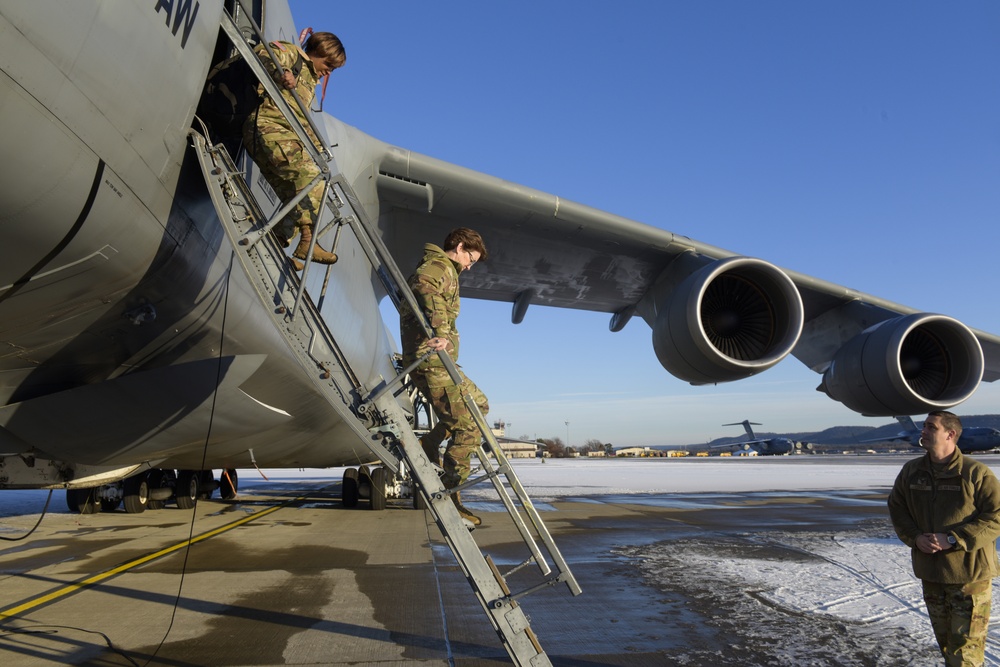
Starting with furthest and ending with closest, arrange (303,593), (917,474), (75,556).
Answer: (75,556)
(303,593)
(917,474)

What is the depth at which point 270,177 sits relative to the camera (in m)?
3.71

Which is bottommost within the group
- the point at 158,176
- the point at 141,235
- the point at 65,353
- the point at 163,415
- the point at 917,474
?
the point at 917,474

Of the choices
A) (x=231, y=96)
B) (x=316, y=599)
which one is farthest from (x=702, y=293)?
(x=231, y=96)

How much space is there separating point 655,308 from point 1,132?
299 inches

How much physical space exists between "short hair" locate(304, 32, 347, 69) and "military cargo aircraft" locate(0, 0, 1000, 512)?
278 mm

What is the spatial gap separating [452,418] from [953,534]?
7.33 ft

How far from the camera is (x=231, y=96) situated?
378cm

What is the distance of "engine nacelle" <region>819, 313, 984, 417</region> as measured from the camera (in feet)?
24.2

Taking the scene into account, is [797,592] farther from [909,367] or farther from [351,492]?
[351,492]

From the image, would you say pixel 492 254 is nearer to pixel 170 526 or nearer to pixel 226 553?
pixel 226 553

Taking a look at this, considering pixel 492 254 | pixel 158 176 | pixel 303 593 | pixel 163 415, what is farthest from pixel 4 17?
pixel 492 254

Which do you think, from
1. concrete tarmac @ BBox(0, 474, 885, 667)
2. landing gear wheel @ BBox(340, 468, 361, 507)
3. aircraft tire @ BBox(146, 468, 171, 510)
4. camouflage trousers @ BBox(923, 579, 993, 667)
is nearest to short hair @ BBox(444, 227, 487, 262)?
concrete tarmac @ BBox(0, 474, 885, 667)

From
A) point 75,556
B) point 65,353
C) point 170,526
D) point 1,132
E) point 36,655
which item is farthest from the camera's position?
point 170,526

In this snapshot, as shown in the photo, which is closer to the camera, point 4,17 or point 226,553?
point 4,17
